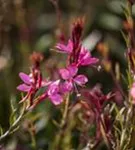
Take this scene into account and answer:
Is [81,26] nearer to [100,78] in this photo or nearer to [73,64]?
[73,64]

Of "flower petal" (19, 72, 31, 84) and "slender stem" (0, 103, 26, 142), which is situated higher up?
"flower petal" (19, 72, 31, 84)

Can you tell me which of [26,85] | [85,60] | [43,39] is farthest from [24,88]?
[43,39]

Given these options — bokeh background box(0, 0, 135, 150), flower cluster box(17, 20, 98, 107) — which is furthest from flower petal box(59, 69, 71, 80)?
bokeh background box(0, 0, 135, 150)

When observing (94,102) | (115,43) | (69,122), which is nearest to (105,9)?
(115,43)

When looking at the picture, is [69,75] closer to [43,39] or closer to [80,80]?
[80,80]

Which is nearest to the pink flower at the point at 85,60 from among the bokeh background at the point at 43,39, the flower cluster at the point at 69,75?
the flower cluster at the point at 69,75

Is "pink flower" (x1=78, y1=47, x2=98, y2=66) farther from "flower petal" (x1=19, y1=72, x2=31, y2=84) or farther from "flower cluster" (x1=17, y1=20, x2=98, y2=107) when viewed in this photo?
"flower petal" (x1=19, y1=72, x2=31, y2=84)
